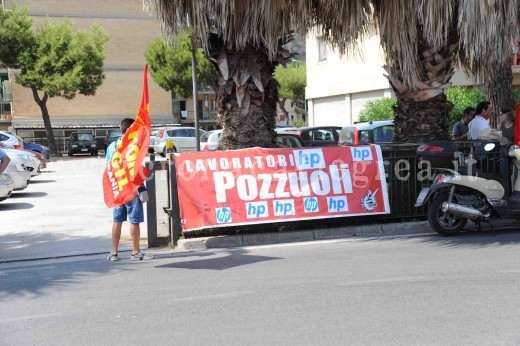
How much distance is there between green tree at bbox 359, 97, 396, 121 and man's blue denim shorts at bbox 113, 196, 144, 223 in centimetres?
1732

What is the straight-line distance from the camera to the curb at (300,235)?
8.21 m

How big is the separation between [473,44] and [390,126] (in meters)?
6.45

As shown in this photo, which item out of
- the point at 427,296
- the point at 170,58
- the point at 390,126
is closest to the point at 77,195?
the point at 390,126

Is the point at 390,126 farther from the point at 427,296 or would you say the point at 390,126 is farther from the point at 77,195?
the point at 427,296

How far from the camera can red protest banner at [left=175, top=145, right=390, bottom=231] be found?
8.34m

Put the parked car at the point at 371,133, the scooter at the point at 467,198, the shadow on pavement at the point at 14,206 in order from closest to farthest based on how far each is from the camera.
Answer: the scooter at the point at 467,198
the shadow on pavement at the point at 14,206
the parked car at the point at 371,133

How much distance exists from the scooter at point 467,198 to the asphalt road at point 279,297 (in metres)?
0.40

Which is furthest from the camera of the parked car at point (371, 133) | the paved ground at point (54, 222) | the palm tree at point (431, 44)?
the parked car at point (371, 133)

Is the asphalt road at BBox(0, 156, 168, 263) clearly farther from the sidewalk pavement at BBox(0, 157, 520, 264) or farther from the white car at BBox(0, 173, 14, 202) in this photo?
the white car at BBox(0, 173, 14, 202)

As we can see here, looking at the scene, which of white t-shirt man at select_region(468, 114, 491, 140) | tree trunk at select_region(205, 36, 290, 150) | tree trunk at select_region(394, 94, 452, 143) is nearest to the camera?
tree trunk at select_region(205, 36, 290, 150)

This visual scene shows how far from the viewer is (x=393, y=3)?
8617 millimetres

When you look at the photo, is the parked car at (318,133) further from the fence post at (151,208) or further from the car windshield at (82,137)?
the car windshield at (82,137)

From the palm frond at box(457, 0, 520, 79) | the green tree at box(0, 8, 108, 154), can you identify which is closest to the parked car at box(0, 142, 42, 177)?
the palm frond at box(457, 0, 520, 79)

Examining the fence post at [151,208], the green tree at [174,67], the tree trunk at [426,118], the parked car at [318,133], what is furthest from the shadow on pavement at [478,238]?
the green tree at [174,67]
